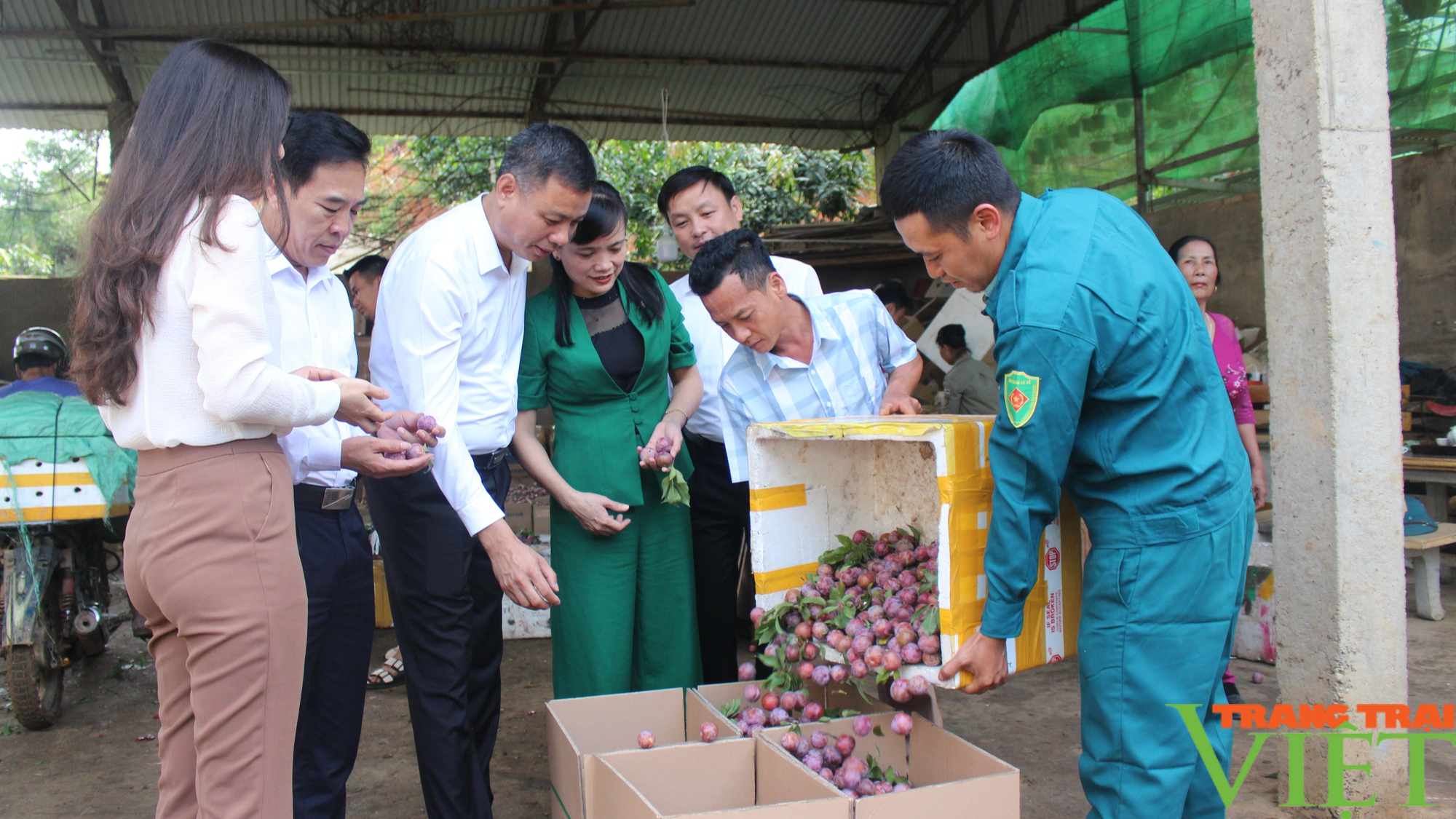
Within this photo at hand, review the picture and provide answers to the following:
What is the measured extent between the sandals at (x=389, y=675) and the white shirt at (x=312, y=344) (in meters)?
1.99

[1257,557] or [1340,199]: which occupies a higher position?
[1340,199]

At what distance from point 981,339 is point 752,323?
4365mm

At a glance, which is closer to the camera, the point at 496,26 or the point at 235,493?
the point at 235,493

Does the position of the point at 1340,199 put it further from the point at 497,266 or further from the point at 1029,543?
the point at 497,266

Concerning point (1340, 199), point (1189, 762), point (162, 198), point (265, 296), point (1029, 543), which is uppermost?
point (1340, 199)

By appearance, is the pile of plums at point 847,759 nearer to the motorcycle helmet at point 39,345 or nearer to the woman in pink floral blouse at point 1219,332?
the woman in pink floral blouse at point 1219,332

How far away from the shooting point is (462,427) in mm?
2172

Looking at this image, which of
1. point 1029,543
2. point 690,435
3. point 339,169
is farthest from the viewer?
point 690,435

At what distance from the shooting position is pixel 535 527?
4859mm

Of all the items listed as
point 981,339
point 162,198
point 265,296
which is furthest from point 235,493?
point 981,339

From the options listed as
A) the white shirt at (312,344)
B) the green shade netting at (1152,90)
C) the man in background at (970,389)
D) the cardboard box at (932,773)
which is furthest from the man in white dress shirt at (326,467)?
the green shade netting at (1152,90)

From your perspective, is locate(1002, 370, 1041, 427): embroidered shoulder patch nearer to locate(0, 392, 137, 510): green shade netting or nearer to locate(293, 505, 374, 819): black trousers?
locate(293, 505, 374, 819): black trousers

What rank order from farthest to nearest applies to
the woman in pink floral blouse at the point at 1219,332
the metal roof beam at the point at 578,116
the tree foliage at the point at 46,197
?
the tree foliage at the point at 46,197 < the metal roof beam at the point at 578,116 < the woman in pink floral blouse at the point at 1219,332

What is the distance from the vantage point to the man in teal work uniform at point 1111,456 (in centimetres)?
→ 152
